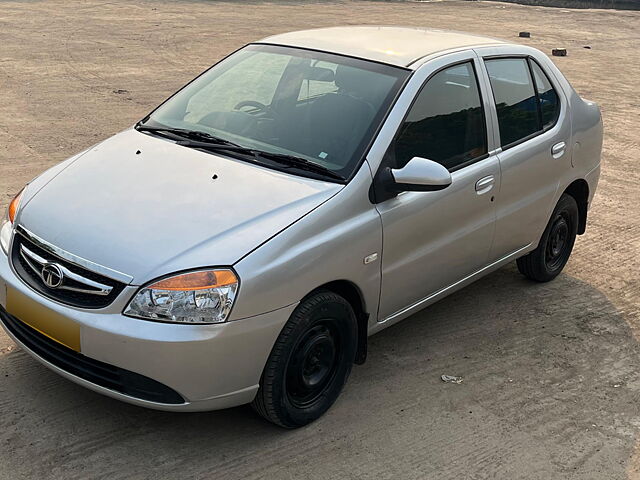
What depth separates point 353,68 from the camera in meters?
4.39

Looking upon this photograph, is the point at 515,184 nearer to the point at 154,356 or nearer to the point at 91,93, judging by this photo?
the point at 154,356

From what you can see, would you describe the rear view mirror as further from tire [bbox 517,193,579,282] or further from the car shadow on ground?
tire [bbox 517,193,579,282]

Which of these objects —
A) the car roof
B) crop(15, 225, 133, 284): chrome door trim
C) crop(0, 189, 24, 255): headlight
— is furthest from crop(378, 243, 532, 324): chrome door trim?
crop(0, 189, 24, 255): headlight

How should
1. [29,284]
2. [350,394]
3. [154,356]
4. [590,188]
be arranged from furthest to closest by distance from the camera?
[590,188] → [350,394] → [29,284] → [154,356]

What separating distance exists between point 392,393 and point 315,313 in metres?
0.85

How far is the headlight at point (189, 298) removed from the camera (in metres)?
3.24

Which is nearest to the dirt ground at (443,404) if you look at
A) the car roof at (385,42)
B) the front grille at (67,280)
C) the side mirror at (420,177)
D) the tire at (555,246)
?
the tire at (555,246)

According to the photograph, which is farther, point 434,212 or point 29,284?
point 434,212

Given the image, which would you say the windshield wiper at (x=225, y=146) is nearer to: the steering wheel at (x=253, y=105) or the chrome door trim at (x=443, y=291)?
the steering wheel at (x=253, y=105)

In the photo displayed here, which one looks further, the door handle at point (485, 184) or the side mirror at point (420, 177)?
the door handle at point (485, 184)

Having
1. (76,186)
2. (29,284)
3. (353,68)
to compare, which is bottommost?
(29,284)

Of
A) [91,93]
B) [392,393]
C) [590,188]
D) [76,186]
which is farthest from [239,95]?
[91,93]

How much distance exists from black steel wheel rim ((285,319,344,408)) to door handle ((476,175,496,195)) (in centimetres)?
130

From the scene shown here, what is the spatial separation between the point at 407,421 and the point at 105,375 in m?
1.51
